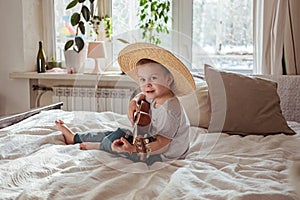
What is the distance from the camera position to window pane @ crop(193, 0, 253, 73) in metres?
2.86

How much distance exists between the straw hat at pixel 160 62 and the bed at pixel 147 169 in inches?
8.2

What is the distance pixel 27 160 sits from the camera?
1.28m

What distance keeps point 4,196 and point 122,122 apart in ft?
2.05

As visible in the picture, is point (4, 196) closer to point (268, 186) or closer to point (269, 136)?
point (268, 186)

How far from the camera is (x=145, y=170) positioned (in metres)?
1.20

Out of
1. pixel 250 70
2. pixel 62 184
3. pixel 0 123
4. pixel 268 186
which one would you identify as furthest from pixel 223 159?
pixel 250 70

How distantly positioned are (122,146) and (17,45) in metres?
2.06

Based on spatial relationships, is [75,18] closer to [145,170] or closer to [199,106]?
[199,106]

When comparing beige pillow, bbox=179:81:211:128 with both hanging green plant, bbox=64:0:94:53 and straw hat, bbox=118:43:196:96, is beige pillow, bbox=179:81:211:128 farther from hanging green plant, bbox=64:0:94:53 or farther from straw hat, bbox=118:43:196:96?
hanging green plant, bbox=64:0:94:53

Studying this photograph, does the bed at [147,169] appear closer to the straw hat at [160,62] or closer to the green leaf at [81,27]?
the straw hat at [160,62]

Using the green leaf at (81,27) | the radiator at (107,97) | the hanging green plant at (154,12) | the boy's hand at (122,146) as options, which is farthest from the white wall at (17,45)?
the boy's hand at (122,146)

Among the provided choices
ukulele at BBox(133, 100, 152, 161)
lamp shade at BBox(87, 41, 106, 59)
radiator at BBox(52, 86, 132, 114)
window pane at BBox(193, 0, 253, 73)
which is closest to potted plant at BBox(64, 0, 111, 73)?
lamp shade at BBox(87, 41, 106, 59)

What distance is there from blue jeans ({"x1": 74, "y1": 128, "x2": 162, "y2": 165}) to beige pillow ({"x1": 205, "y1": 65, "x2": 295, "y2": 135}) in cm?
55

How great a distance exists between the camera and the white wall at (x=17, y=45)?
117 inches
